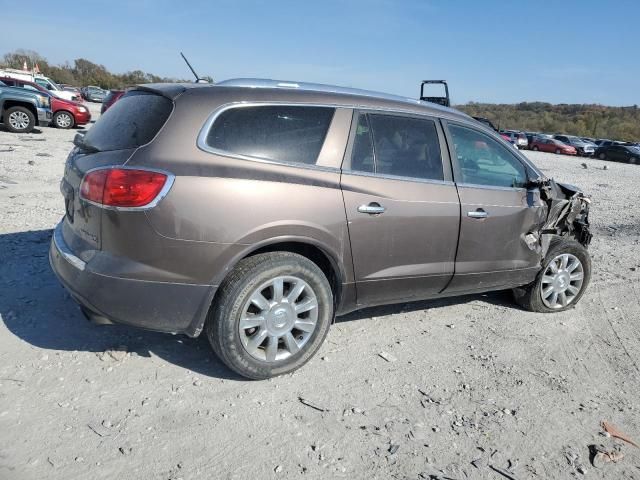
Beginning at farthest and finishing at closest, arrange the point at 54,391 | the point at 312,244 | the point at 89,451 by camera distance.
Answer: the point at 312,244 → the point at 54,391 → the point at 89,451

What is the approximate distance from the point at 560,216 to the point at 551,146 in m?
38.8

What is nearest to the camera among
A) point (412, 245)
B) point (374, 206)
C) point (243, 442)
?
point (243, 442)

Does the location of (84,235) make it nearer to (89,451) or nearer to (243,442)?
(89,451)

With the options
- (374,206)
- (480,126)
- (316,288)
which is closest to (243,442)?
(316,288)

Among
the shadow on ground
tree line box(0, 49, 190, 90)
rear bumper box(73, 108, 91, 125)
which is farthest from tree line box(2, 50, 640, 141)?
the shadow on ground

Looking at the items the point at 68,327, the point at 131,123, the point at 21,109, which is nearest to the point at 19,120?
the point at 21,109

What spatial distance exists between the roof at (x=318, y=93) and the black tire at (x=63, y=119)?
55.9ft

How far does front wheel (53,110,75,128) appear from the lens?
60.0ft

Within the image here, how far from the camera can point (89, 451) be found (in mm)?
2598

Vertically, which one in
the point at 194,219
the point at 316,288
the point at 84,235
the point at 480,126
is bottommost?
the point at 316,288

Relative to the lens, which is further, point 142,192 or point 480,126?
point 480,126

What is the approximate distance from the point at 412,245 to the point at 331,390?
45.6 inches

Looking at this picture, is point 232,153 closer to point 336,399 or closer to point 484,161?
point 336,399

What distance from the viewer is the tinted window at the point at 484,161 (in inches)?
163
